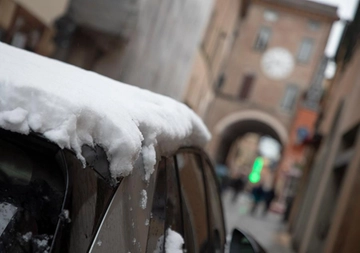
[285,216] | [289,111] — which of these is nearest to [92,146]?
[285,216]

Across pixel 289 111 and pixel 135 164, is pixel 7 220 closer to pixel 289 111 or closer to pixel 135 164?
pixel 135 164

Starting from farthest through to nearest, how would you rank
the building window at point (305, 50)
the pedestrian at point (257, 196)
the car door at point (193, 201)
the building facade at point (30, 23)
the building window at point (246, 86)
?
the building window at point (305, 50), the building window at point (246, 86), the pedestrian at point (257, 196), the building facade at point (30, 23), the car door at point (193, 201)

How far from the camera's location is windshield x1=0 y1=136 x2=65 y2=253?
147cm

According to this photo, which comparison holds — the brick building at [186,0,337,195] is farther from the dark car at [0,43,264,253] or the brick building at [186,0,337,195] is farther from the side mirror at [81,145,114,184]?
the side mirror at [81,145,114,184]

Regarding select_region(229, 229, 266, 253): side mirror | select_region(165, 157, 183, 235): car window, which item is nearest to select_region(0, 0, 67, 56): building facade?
select_region(229, 229, 266, 253): side mirror

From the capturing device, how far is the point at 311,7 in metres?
36.8

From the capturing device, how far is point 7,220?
4.81 feet

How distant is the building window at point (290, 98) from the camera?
35969 millimetres

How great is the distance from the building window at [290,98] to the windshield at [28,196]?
115 ft

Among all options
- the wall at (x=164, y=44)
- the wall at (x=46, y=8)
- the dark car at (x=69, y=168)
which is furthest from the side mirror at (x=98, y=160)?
the wall at (x=164, y=44)

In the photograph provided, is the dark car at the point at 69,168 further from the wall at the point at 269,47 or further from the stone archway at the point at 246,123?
the wall at the point at 269,47

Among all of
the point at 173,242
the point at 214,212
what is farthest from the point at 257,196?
the point at 173,242

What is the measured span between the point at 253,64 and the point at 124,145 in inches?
1435

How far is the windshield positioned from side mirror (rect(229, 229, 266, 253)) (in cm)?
134
